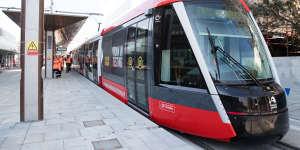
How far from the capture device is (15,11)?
45.9ft

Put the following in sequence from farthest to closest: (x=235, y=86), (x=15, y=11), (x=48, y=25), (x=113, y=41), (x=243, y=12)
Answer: (x=48, y=25) → (x=15, y=11) → (x=113, y=41) → (x=243, y=12) → (x=235, y=86)

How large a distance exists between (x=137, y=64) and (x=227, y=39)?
2458 mm

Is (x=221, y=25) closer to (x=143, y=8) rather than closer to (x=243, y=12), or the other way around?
(x=243, y=12)

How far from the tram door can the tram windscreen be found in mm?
1552

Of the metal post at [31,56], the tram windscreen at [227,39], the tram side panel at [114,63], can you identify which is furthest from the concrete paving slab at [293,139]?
the metal post at [31,56]

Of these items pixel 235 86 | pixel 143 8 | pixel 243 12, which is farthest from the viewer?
pixel 143 8

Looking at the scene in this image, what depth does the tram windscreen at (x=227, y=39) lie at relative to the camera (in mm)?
3861

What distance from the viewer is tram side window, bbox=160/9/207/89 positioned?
4030 millimetres

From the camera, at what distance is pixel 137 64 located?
5820 mm

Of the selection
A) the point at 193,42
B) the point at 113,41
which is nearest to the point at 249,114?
the point at 193,42

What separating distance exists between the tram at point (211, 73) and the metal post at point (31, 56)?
7.47 feet

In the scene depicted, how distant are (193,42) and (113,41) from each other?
16.2 feet

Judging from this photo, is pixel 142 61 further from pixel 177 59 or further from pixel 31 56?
pixel 31 56

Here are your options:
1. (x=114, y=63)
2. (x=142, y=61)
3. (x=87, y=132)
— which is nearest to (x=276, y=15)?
(x=114, y=63)
